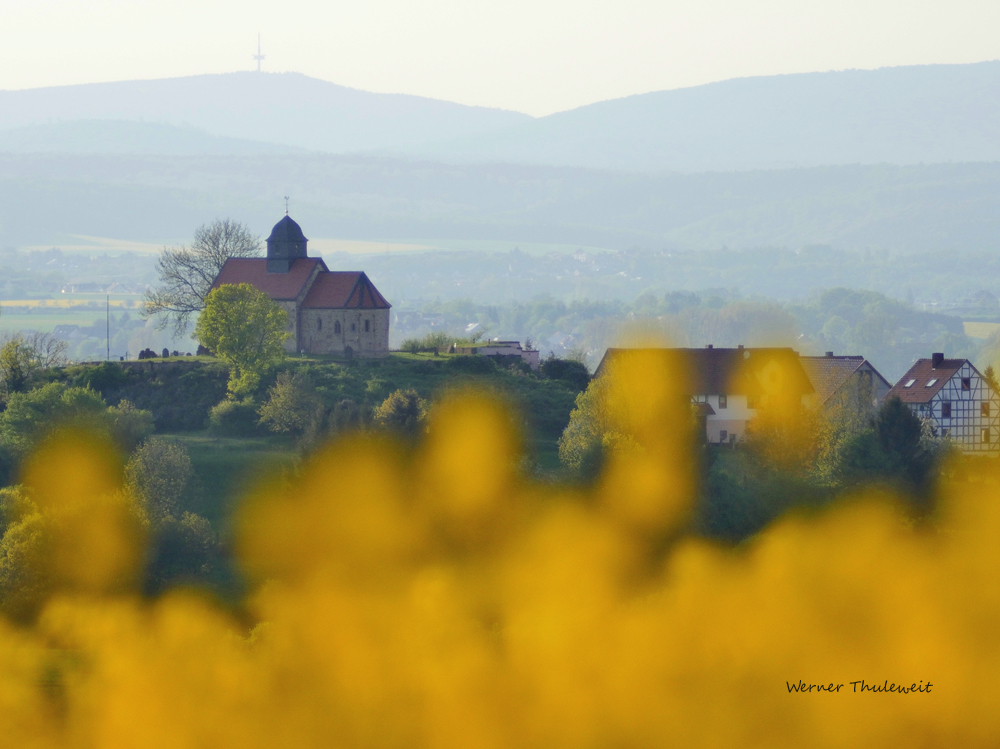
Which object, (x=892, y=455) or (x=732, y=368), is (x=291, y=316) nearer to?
(x=732, y=368)

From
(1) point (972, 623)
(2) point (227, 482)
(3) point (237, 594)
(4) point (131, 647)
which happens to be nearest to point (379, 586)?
(3) point (237, 594)

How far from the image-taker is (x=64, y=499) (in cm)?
5197

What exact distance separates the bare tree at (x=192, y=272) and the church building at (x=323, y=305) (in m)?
7.08

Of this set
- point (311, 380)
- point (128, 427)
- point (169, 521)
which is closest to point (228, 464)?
point (128, 427)

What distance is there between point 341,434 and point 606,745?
22.3 metres

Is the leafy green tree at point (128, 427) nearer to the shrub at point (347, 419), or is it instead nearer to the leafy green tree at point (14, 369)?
the shrub at point (347, 419)

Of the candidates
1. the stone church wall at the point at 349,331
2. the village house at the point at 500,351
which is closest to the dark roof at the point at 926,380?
the village house at the point at 500,351

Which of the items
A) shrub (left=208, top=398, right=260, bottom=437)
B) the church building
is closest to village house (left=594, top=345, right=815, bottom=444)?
the church building

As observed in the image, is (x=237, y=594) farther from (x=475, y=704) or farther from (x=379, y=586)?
(x=475, y=704)

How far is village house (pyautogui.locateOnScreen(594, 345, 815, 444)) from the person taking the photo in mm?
71938

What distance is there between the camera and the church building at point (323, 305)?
266 feet

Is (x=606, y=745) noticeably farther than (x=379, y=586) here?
No

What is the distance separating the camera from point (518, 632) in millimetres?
41812

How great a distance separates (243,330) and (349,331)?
8.68 metres
